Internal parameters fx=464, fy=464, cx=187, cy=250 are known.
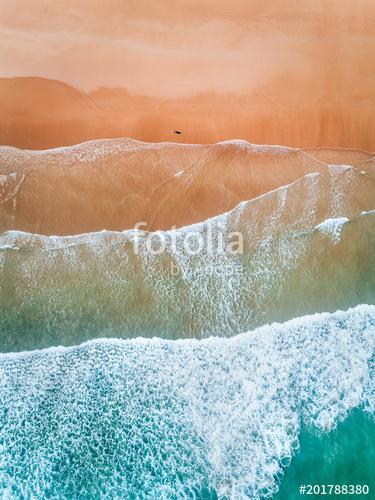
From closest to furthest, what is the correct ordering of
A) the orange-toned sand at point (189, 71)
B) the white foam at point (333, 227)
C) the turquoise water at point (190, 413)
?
the turquoise water at point (190, 413) < the orange-toned sand at point (189, 71) < the white foam at point (333, 227)

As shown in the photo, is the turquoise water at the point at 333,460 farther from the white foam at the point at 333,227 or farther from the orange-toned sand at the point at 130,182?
the orange-toned sand at the point at 130,182

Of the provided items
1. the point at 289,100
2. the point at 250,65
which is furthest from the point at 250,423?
the point at 250,65

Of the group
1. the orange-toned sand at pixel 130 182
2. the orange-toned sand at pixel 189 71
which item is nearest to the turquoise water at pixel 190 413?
the orange-toned sand at pixel 130 182

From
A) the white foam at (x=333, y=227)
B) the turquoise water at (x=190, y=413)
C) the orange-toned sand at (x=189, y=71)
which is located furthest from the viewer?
the white foam at (x=333, y=227)

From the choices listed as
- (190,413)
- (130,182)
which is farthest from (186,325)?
(130,182)

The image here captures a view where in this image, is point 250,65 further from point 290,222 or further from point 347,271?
point 347,271
